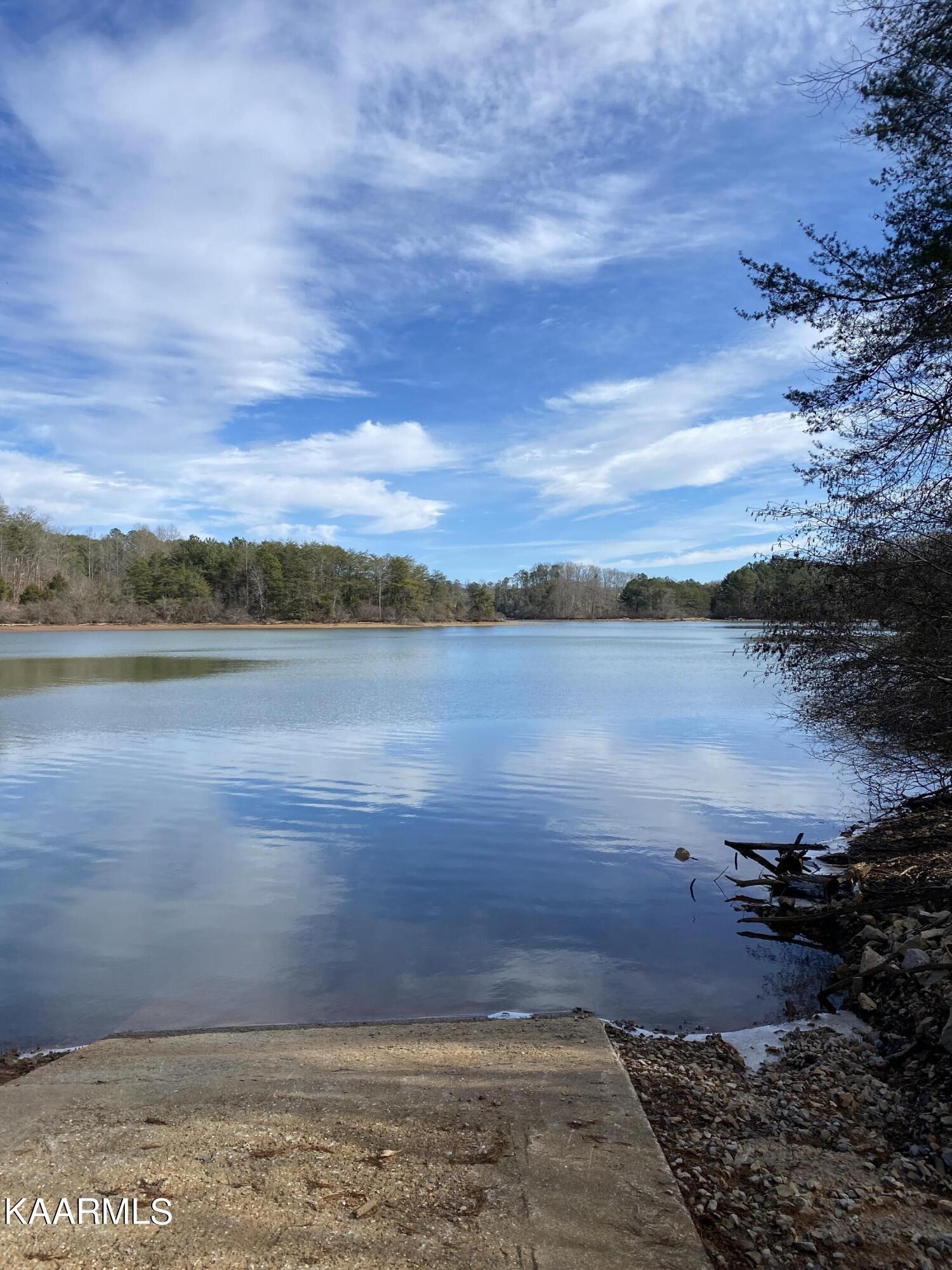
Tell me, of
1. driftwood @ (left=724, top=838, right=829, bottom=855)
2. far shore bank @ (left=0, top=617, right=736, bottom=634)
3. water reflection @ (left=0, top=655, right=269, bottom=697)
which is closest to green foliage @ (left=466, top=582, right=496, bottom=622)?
far shore bank @ (left=0, top=617, right=736, bottom=634)

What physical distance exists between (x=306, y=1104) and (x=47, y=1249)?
1339 millimetres

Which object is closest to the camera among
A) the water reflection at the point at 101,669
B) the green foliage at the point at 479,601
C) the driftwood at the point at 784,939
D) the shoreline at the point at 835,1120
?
the shoreline at the point at 835,1120

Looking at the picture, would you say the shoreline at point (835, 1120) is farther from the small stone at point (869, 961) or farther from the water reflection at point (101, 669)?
the water reflection at point (101, 669)

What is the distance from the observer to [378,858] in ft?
33.0

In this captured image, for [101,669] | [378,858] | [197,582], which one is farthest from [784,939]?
[197,582]

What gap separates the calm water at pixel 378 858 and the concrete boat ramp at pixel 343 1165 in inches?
70.2

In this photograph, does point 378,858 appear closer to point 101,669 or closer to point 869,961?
point 869,961

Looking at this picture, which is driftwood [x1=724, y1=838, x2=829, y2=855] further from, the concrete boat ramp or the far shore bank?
the far shore bank

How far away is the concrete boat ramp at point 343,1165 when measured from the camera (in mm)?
2729

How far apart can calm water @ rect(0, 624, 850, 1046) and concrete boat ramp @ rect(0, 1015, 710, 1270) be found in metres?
1.78

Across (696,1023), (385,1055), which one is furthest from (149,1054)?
(696,1023)

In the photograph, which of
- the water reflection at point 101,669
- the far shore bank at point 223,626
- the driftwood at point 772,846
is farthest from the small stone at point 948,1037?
the far shore bank at point 223,626

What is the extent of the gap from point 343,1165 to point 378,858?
270 inches

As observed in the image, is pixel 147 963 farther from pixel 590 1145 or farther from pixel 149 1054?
pixel 590 1145
